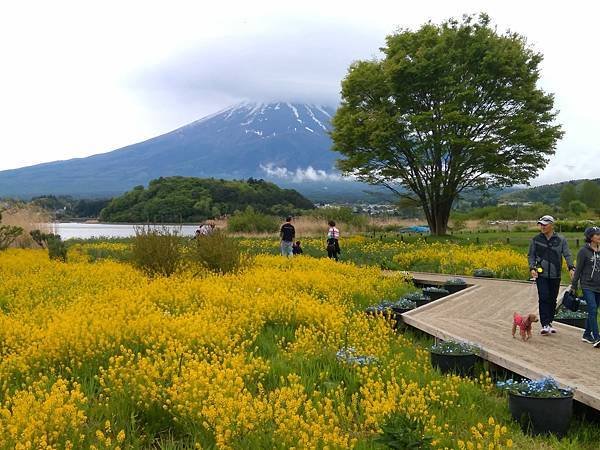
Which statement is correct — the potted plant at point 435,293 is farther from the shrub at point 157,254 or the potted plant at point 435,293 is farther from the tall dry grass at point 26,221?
the tall dry grass at point 26,221

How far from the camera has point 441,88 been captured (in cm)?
2859

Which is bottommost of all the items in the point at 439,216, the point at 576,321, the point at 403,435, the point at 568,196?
the point at 576,321

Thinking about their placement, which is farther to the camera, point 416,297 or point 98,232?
point 98,232

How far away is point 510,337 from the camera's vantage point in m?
8.39

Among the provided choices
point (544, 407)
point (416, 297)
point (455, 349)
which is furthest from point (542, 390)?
point (416, 297)

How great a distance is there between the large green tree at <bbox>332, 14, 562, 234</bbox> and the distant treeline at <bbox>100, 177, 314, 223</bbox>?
70.0 ft

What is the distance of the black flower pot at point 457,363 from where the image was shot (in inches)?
281

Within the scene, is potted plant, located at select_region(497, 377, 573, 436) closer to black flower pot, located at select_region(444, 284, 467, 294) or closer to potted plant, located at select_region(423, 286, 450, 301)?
potted plant, located at select_region(423, 286, 450, 301)

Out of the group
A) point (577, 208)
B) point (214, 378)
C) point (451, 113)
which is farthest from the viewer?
point (577, 208)

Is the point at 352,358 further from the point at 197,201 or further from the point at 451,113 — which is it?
the point at 197,201

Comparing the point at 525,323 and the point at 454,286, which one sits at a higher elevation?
the point at 525,323

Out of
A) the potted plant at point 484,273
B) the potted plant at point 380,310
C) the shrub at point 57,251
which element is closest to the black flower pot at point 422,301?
the potted plant at point 380,310

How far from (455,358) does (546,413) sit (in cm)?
170

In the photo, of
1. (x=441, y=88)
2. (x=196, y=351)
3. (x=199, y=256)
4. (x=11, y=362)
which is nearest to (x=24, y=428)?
(x=11, y=362)
